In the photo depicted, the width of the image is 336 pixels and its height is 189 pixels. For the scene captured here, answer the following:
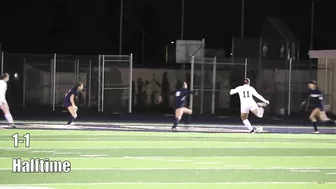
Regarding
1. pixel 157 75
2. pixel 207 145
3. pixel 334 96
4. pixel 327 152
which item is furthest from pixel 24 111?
pixel 327 152

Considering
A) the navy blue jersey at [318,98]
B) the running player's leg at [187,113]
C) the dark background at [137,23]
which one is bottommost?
the running player's leg at [187,113]

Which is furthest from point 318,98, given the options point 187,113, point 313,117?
point 187,113

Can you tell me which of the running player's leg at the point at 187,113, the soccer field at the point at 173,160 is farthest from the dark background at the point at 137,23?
the soccer field at the point at 173,160

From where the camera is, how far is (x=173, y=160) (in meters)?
14.2

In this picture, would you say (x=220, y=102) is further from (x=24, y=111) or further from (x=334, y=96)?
(x=24, y=111)

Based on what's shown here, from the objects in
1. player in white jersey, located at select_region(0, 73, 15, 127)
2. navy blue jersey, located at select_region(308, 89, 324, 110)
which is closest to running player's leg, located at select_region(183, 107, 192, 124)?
navy blue jersey, located at select_region(308, 89, 324, 110)

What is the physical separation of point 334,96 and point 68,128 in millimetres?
14836

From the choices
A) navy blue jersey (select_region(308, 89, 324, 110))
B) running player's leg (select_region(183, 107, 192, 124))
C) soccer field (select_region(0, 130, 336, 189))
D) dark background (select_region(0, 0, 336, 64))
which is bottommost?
soccer field (select_region(0, 130, 336, 189))

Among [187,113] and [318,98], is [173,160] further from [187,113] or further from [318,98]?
[318,98]

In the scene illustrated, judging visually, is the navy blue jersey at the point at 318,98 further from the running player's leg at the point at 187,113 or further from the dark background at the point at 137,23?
the dark background at the point at 137,23

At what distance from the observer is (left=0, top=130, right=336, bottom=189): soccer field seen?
36.5 feet

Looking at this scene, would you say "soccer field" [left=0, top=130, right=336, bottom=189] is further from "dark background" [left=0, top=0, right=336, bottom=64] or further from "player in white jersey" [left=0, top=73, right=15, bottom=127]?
"dark background" [left=0, top=0, right=336, bottom=64]

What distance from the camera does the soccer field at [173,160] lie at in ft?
36.5

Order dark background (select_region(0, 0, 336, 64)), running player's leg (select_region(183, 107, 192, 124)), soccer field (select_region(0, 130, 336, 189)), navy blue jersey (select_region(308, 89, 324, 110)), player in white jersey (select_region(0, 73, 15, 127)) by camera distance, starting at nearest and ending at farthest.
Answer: soccer field (select_region(0, 130, 336, 189))
player in white jersey (select_region(0, 73, 15, 127))
navy blue jersey (select_region(308, 89, 324, 110))
running player's leg (select_region(183, 107, 192, 124))
dark background (select_region(0, 0, 336, 64))
